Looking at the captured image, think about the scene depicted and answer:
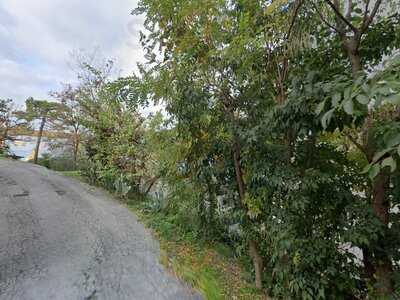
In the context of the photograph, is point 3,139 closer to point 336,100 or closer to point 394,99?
point 336,100

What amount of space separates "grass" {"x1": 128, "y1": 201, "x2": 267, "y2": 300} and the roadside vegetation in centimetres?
2

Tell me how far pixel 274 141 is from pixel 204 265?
1.85 metres

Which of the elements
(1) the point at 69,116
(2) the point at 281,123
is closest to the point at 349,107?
(2) the point at 281,123

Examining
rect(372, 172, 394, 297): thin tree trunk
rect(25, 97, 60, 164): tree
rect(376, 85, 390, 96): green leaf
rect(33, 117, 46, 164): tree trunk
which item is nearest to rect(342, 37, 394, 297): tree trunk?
rect(372, 172, 394, 297): thin tree trunk

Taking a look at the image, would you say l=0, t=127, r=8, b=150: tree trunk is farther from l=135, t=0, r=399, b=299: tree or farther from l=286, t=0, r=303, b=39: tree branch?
l=286, t=0, r=303, b=39: tree branch

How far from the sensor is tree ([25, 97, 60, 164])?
10209 millimetres

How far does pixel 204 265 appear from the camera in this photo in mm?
3400

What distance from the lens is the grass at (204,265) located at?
2923 mm

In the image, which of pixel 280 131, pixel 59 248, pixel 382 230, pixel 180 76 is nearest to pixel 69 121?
pixel 59 248

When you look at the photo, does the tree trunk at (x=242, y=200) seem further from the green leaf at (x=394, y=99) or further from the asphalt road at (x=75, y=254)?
the green leaf at (x=394, y=99)

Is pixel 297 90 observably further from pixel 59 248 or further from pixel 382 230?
pixel 59 248

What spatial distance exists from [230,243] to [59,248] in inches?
93.2

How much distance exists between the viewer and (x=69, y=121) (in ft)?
31.3

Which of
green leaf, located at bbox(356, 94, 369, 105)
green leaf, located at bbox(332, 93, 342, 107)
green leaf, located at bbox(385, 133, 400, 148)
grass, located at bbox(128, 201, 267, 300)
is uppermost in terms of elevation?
green leaf, located at bbox(332, 93, 342, 107)
